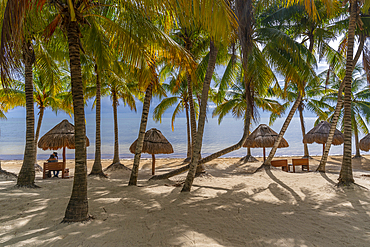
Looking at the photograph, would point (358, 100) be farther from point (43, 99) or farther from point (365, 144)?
point (43, 99)

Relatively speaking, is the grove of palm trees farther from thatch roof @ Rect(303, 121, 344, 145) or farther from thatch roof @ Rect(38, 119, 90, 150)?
thatch roof @ Rect(303, 121, 344, 145)

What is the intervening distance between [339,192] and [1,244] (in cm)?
738

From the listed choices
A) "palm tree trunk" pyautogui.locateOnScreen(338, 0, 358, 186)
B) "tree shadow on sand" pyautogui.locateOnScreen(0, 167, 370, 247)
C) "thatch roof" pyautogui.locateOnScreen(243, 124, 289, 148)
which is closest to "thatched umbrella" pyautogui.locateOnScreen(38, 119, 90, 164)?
"tree shadow on sand" pyautogui.locateOnScreen(0, 167, 370, 247)

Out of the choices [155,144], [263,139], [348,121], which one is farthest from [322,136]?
[155,144]

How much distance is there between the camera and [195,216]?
4.58 m

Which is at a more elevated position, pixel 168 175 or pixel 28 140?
pixel 28 140

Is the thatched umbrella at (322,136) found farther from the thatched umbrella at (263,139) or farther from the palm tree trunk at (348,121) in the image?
the palm tree trunk at (348,121)

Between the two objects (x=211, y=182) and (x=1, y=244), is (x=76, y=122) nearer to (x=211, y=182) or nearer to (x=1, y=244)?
(x=1, y=244)

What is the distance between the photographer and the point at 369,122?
16.2 m

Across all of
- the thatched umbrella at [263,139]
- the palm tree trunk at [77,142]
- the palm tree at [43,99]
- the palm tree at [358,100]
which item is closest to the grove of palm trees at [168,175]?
the palm tree trunk at [77,142]

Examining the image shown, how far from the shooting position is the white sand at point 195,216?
3445mm

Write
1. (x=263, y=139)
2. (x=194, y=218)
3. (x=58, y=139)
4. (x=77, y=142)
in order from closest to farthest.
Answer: (x=77, y=142) → (x=194, y=218) → (x=58, y=139) → (x=263, y=139)

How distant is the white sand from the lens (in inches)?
136

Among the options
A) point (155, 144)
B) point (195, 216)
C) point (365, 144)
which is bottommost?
point (195, 216)
